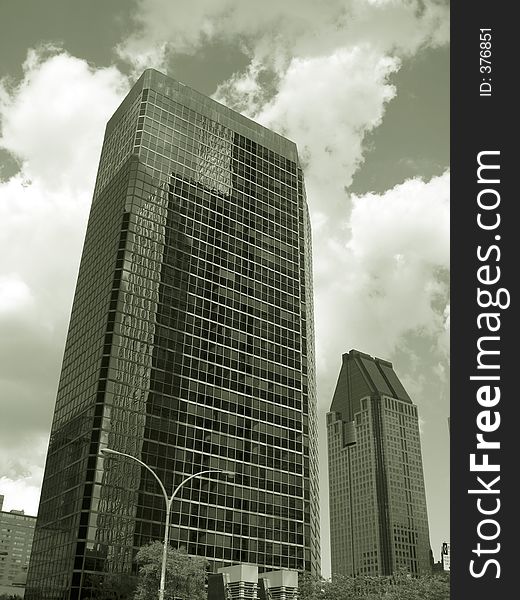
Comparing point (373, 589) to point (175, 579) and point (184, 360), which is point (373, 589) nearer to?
point (175, 579)

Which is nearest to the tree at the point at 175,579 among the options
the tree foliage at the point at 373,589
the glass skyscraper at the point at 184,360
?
the tree foliage at the point at 373,589

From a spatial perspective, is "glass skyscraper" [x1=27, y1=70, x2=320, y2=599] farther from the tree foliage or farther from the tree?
the tree

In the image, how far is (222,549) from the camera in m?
98.7

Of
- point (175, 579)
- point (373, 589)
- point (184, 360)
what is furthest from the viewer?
point (184, 360)

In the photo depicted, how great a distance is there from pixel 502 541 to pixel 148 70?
124 m

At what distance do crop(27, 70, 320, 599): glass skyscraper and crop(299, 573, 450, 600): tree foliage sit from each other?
1112 inches

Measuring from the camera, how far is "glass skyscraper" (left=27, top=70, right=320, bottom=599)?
94.9 meters

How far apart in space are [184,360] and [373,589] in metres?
48.0

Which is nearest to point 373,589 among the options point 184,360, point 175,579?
point 175,579

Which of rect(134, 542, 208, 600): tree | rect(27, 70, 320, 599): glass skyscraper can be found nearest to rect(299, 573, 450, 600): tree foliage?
rect(134, 542, 208, 600): tree

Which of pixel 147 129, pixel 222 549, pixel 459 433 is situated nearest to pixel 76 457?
pixel 222 549

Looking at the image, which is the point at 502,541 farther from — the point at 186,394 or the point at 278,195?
the point at 278,195

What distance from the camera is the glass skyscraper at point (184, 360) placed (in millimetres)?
94938

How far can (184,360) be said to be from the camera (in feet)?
354
